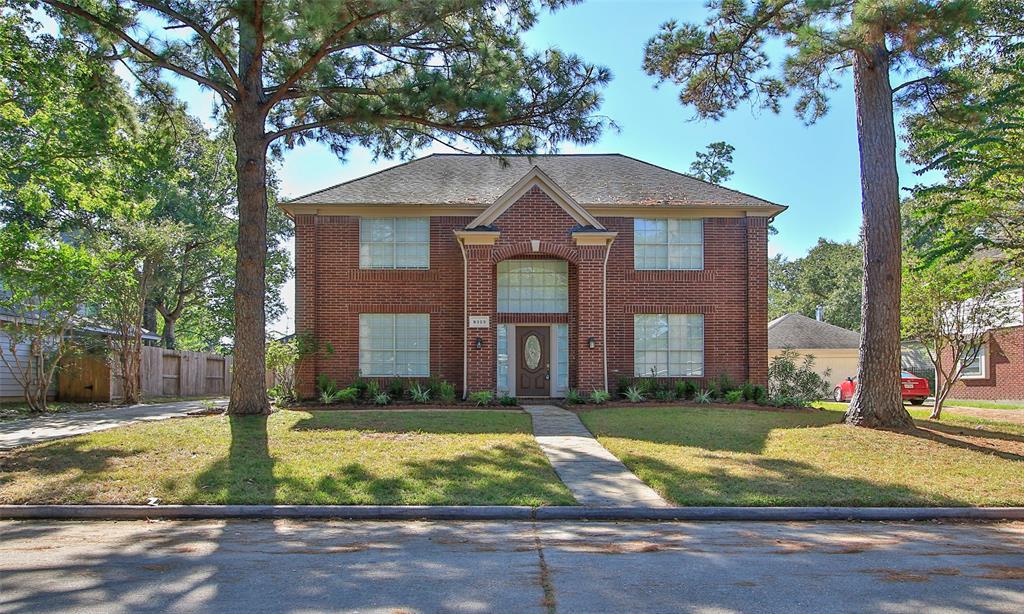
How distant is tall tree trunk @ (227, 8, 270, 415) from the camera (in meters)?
14.2

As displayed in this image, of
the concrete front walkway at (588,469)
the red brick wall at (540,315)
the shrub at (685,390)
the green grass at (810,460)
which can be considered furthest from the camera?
the shrub at (685,390)

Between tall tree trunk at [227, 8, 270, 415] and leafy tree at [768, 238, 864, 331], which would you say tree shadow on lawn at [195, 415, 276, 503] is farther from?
leafy tree at [768, 238, 864, 331]

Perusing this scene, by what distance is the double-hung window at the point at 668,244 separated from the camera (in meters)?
20.1

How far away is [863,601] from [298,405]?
14697 mm

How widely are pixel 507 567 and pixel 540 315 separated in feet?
45.3

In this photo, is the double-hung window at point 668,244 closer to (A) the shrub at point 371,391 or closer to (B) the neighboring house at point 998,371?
(A) the shrub at point 371,391

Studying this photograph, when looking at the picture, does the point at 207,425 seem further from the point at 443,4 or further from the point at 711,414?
the point at 711,414

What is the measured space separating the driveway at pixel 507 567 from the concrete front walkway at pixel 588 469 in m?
0.78

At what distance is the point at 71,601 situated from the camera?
4.83 m

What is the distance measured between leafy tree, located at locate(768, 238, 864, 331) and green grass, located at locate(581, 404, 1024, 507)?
37904 millimetres

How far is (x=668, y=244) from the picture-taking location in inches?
794

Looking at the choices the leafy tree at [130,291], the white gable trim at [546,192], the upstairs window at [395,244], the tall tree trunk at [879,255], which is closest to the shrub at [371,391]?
the upstairs window at [395,244]

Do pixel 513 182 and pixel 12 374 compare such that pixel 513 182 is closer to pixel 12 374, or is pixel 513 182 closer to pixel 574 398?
pixel 574 398

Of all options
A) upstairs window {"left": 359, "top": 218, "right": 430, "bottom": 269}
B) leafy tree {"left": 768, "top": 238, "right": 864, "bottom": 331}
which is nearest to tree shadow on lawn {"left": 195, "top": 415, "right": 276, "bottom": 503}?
upstairs window {"left": 359, "top": 218, "right": 430, "bottom": 269}
